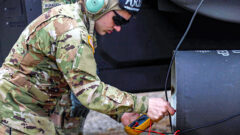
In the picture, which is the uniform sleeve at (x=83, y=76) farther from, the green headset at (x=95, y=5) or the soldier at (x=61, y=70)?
the green headset at (x=95, y=5)

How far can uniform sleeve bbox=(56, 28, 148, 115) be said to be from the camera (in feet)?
4.68

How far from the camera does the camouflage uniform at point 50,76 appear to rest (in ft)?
4.74

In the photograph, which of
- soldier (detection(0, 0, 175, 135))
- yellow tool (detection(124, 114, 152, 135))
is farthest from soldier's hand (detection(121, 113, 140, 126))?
soldier (detection(0, 0, 175, 135))

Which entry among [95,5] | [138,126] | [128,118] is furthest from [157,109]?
[95,5]

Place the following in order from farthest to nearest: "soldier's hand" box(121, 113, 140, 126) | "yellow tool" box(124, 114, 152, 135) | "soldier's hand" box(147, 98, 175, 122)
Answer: "soldier's hand" box(121, 113, 140, 126)
"yellow tool" box(124, 114, 152, 135)
"soldier's hand" box(147, 98, 175, 122)

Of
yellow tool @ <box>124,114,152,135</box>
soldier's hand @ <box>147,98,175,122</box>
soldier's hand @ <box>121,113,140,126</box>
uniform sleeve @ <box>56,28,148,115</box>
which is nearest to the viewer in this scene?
uniform sleeve @ <box>56,28,148,115</box>

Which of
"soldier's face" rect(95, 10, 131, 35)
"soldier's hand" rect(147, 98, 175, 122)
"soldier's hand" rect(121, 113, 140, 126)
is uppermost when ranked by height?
"soldier's face" rect(95, 10, 131, 35)

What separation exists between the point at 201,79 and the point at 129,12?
1.48 feet

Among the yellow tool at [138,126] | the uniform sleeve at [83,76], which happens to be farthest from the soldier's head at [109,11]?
the yellow tool at [138,126]

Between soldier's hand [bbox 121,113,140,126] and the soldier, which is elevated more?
the soldier

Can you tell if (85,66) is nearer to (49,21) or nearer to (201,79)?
(49,21)

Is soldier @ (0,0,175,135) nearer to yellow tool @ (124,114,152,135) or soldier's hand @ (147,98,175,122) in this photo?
soldier's hand @ (147,98,175,122)

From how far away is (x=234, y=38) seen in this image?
213cm

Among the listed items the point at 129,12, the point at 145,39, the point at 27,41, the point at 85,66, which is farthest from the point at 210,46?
the point at 27,41
